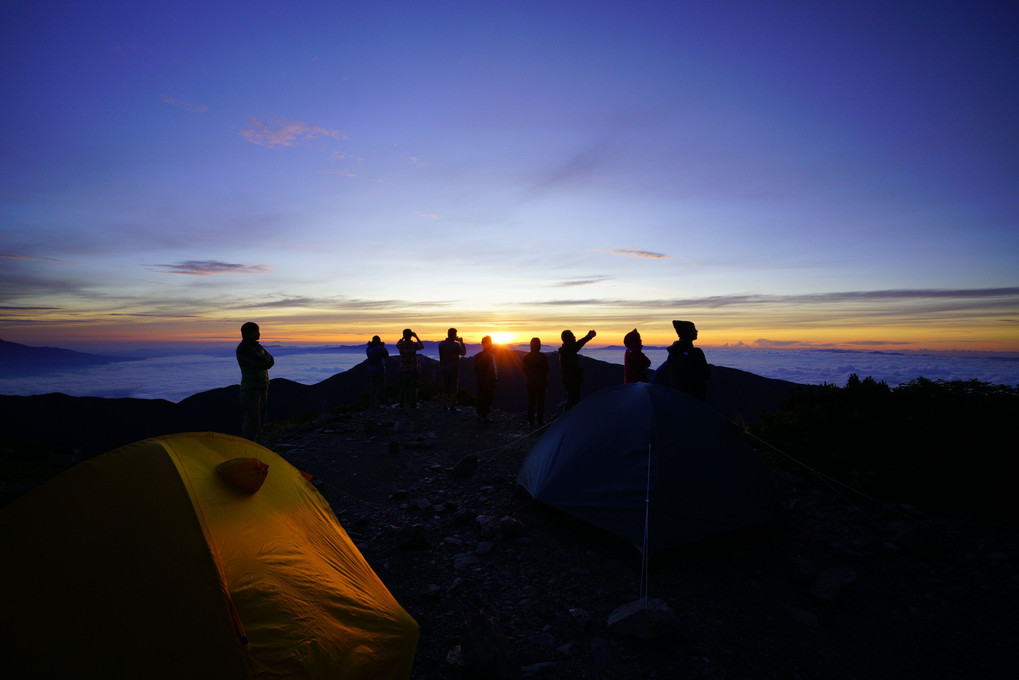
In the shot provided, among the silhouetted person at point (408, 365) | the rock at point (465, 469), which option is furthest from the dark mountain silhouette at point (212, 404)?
the rock at point (465, 469)

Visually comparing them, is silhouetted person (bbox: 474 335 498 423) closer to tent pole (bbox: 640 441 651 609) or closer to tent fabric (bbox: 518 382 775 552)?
tent fabric (bbox: 518 382 775 552)

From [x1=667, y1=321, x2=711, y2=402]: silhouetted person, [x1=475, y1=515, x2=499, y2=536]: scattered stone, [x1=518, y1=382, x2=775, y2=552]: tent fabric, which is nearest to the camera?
[x1=518, y1=382, x2=775, y2=552]: tent fabric

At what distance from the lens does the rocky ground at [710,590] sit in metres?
4.06

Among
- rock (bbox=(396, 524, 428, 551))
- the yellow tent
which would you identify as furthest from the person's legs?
the yellow tent

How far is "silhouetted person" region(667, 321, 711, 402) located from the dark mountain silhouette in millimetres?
43333

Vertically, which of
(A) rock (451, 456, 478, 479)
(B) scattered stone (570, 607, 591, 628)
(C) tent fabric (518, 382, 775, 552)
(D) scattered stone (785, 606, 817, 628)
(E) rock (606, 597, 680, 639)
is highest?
(C) tent fabric (518, 382, 775, 552)

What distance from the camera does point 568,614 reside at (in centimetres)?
476

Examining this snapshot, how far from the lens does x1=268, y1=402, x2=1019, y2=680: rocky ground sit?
4062 millimetres

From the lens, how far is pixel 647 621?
4316mm

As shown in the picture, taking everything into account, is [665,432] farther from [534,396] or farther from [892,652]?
[534,396]

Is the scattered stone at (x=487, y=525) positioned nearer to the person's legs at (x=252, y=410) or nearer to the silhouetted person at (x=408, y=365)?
the person's legs at (x=252, y=410)

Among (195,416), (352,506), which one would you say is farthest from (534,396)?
(195,416)

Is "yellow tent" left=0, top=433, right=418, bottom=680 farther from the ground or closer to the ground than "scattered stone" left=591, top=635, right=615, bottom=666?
farther from the ground

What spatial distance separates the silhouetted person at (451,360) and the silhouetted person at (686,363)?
7039 mm
